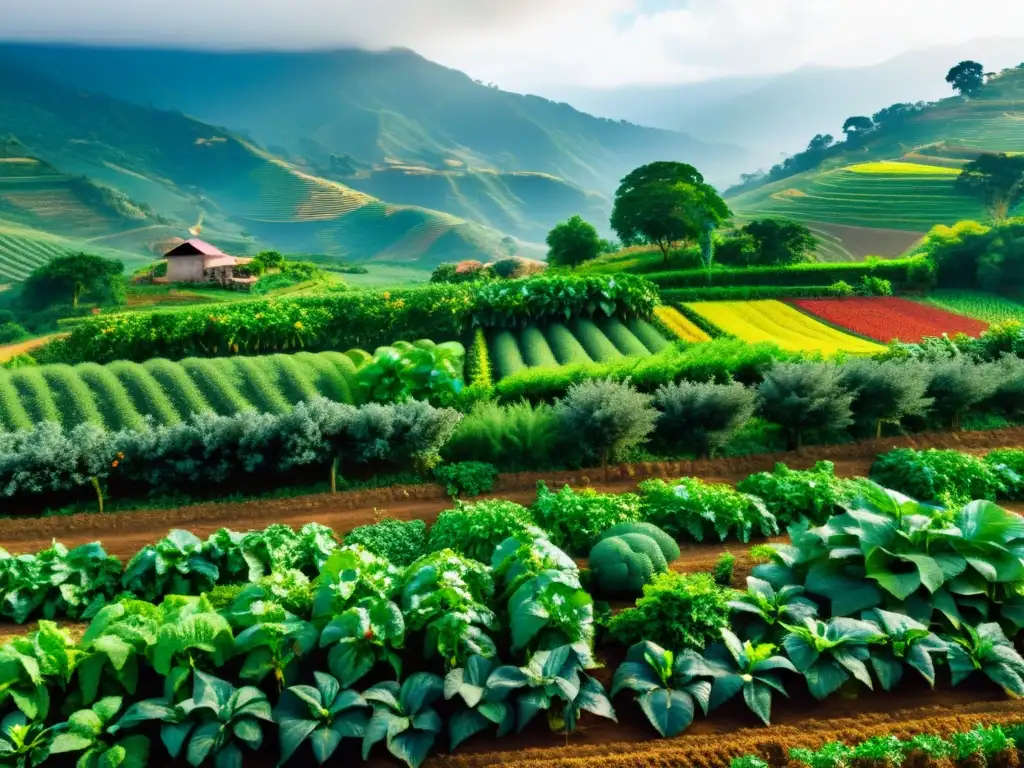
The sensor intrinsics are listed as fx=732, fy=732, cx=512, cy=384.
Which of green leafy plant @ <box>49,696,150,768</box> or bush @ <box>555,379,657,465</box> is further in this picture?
bush @ <box>555,379,657,465</box>

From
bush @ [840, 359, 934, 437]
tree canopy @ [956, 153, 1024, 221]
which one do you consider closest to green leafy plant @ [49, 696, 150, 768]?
bush @ [840, 359, 934, 437]

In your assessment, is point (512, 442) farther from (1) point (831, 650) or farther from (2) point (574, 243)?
(2) point (574, 243)

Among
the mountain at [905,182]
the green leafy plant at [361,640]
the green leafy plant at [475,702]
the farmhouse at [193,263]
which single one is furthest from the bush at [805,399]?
the mountain at [905,182]

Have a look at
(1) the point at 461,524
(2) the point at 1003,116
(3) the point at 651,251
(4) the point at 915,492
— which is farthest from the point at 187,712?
(2) the point at 1003,116

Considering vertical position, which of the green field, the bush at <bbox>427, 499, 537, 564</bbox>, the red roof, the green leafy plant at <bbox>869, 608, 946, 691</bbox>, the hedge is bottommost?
the green field

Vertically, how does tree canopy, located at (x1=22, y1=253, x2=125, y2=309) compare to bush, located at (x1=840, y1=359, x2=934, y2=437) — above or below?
above

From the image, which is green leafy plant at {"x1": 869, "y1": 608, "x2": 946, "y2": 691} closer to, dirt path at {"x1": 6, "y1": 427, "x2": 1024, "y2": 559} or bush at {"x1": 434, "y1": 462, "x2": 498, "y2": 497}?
dirt path at {"x1": 6, "y1": 427, "x2": 1024, "y2": 559}

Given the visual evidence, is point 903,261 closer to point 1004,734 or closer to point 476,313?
point 476,313

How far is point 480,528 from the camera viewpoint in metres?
7.50

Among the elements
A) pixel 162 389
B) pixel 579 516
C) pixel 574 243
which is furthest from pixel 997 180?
pixel 162 389

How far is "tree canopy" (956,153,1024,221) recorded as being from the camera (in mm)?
48219

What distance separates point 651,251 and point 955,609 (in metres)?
34.5

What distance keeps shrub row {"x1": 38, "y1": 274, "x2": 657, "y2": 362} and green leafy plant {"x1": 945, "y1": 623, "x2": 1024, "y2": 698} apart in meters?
16.0

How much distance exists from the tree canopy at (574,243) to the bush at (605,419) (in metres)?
30.3
